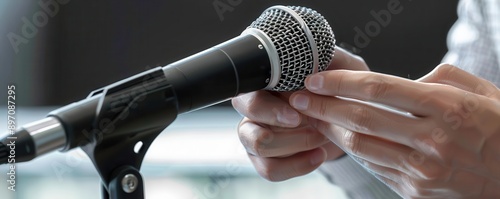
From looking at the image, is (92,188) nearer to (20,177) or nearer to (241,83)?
(20,177)

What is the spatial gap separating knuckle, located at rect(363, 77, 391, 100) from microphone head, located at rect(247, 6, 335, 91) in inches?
3.0

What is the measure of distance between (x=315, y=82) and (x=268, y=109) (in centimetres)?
13

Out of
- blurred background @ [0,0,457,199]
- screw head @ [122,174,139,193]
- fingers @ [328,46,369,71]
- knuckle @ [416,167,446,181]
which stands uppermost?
screw head @ [122,174,139,193]

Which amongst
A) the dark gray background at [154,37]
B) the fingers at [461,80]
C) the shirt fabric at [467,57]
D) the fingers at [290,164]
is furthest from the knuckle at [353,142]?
the dark gray background at [154,37]

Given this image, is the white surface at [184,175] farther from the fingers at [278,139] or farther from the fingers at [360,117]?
the fingers at [360,117]

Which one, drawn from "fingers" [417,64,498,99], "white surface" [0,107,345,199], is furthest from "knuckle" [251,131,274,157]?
"white surface" [0,107,345,199]

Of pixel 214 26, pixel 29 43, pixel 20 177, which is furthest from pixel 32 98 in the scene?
pixel 214 26

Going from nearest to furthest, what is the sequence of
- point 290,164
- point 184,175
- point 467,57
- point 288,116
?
point 288,116, point 290,164, point 467,57, point 184,175

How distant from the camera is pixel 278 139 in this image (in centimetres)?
95

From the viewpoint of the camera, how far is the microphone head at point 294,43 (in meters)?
0.75

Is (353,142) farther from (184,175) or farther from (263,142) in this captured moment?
(184,175)

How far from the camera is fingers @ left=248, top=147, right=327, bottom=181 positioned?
101 centimetres

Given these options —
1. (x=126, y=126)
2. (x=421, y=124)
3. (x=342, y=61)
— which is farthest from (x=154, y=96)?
(x=342, y=61)

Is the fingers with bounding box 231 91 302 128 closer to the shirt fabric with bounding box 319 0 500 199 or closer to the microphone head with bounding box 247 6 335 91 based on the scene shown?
the microphone head with bounding box 247 6 335 91
